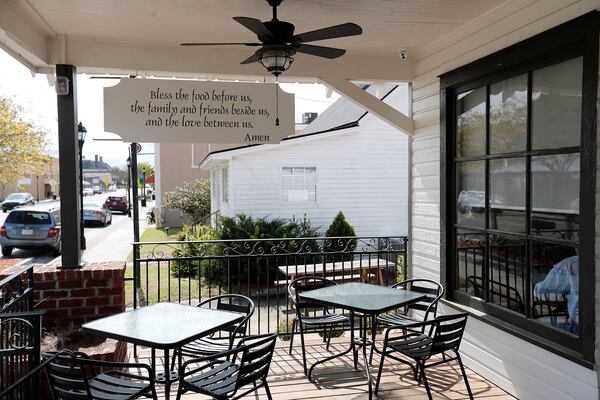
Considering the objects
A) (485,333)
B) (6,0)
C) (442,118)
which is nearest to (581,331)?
(485,333)

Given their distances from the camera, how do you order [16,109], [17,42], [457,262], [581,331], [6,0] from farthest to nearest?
[16,109]
[457,262]
[17,42]
[6,0]
[581,331]

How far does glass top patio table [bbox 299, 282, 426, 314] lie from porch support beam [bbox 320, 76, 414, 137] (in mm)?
1803

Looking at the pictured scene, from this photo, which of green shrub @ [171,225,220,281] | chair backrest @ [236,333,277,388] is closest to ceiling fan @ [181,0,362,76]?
chair backrest @ [236,333,277,388]

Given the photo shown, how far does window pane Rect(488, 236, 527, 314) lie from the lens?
3.72 metres

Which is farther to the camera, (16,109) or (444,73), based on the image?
(16,109)

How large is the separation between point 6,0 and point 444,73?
3644 mm

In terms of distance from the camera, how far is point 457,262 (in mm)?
4633

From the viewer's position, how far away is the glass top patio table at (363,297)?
3.81 m

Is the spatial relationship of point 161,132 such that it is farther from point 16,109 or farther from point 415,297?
point 16,109

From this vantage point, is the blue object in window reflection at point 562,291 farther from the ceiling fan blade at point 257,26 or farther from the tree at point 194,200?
the tree at point 194,200

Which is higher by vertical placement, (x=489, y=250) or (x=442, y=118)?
(x=442, y=118)

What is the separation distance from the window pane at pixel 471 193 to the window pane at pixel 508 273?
0.99 feet

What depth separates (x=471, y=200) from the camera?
14.5ft

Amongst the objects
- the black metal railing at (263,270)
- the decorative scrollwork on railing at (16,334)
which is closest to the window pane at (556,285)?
the decorative scrollwork on railing at (16,334)
